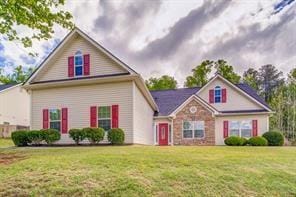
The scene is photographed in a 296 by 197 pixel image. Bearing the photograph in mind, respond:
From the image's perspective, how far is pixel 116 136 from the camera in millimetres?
16750

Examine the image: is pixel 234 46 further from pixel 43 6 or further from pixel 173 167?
pixel 173 167

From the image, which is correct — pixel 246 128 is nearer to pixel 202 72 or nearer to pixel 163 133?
pixel 163 133

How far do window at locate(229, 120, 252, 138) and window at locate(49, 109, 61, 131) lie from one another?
13.6 metres

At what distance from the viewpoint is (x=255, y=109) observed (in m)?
25.8

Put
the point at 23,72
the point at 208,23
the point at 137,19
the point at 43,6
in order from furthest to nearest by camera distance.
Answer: the point at 23,72, the point at 208,23, the point at 137,19, the point at 43,6

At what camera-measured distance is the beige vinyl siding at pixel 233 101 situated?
26186 mm

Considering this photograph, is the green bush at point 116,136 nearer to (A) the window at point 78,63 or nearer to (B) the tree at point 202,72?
(A) the window at point 78,63

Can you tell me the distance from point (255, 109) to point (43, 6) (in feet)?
61.6

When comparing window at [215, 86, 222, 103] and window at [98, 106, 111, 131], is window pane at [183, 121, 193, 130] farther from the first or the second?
window at [98, 106, 111, 131]

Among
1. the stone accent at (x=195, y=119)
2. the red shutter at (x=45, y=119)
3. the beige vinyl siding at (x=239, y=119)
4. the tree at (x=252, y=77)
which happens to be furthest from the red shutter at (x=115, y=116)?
the tree at (x=252, y=77)

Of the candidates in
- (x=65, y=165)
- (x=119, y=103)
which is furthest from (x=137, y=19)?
(x=65, y=165)

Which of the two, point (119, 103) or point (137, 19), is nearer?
point (119, 103)

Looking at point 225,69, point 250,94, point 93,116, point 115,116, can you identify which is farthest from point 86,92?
point 225,69

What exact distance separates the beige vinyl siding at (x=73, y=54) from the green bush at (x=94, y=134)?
3362 mm
